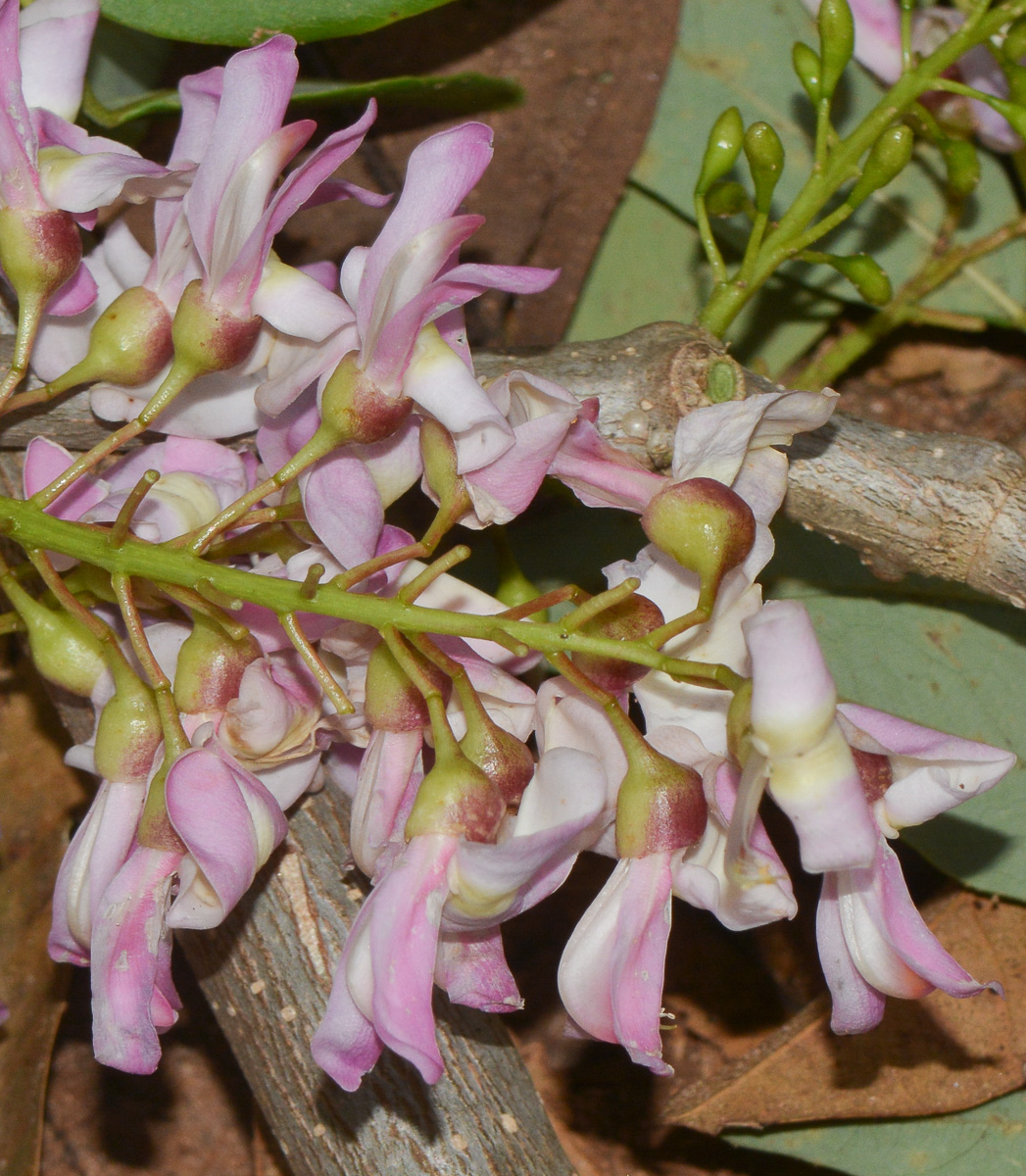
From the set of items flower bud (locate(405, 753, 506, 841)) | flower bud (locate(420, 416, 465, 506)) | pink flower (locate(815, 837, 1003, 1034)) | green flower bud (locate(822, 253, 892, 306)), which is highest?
green flower bud (locate(822, 253, 892, 306))

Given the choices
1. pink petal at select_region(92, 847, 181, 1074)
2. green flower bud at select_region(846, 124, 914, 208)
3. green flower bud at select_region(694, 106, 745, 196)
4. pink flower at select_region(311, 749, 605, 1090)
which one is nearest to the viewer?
pink flower at select_region(311, 749, 605, 1090)

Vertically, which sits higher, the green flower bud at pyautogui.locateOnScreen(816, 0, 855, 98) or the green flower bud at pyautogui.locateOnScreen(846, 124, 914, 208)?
the green flower bud at pyautogui.locateOnScreen(816, 0, 855, 98)

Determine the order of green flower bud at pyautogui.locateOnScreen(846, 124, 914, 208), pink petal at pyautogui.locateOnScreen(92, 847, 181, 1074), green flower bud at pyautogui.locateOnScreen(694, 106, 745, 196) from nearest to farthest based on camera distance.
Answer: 1. pink petal at pyautogui.locateOnScreen(92, 847, 181, 1074)
2. green flower bud at pyautogui.locateOnScreen(846, 124, 914, 208)
3. green flower bud at pyautogui.locateOnScreen(694, 106, 745, 196)

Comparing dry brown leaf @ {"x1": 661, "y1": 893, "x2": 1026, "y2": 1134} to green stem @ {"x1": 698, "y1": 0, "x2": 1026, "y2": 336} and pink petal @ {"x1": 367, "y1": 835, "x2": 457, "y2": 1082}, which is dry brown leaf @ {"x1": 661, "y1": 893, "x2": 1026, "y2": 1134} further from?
green stem @ {"x1": 698, "y1": 0, "x2": 1026, "y2": 336}

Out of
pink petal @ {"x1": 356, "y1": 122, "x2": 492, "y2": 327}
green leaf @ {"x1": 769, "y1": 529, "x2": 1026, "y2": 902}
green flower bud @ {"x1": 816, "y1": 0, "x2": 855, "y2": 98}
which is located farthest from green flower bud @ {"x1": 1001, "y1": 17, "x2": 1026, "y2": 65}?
pink petal @ {"x1": 356, "y1": 122, "x2": 492, "y2": 327}

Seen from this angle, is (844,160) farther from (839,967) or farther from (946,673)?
(839,967)

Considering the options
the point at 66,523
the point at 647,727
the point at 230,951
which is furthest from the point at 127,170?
the point at 230,951

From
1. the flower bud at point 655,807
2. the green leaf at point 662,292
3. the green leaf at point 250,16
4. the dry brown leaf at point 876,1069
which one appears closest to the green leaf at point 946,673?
the dry brown leaf at point 876,1069

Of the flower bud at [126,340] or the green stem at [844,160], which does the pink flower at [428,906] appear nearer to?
the flower bud at [126,340]

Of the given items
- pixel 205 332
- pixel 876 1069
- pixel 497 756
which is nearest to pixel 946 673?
→ pixel 876 1069
